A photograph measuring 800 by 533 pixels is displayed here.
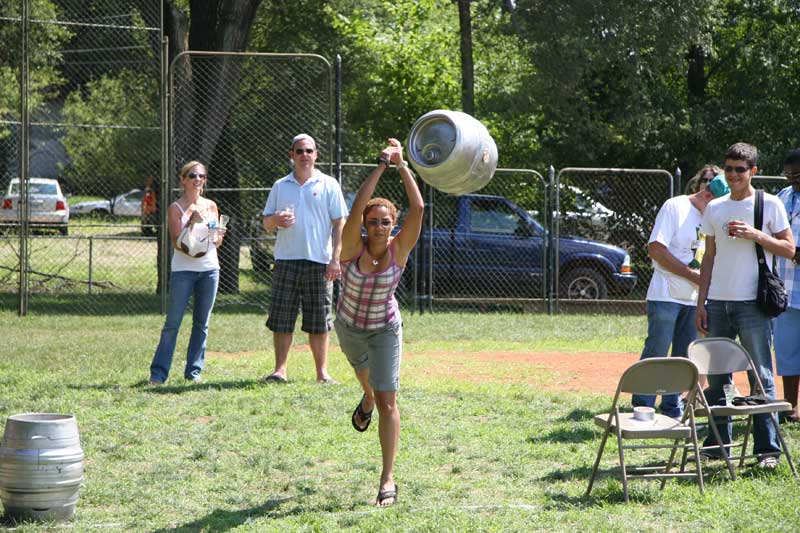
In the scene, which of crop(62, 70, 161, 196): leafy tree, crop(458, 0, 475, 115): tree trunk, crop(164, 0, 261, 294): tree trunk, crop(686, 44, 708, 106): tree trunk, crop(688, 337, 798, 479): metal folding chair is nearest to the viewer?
crop(688, 337, 798, 479): metal folding chair

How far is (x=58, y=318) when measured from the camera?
14227 mm

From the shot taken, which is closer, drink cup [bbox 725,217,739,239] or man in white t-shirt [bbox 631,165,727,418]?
drink cup [bbox 725,217,739,239]

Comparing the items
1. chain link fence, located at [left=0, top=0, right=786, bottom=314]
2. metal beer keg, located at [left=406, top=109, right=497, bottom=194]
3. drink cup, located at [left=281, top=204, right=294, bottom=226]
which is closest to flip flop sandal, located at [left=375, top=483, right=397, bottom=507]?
metal beer keg, located at [left=406, top=109, right=497, bottom=194]

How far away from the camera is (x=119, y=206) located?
26844 mm

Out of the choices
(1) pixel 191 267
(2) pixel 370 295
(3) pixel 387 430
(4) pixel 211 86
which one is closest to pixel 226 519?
(3) pixel 387 430

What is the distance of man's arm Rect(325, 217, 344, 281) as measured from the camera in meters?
9.06

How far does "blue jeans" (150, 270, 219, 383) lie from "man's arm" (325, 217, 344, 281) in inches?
43.0

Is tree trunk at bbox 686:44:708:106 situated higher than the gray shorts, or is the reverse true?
tree trunk at bbox 686:44:708:106

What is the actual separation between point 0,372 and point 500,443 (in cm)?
504

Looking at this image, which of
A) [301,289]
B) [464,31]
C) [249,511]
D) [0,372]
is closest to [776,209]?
[249,511]

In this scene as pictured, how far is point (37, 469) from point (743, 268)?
414 cm

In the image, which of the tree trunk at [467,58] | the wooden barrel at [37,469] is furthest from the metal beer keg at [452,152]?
the tree trunk at [467,58]

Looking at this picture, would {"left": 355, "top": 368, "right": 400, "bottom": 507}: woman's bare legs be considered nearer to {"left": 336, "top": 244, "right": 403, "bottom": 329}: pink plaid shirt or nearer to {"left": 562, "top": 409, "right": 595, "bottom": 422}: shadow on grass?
{"left": 336, "top": 244, "right": 403, "bottom": 329}: pink plaid shirt

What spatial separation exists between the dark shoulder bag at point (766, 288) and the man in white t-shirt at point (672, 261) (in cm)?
93
